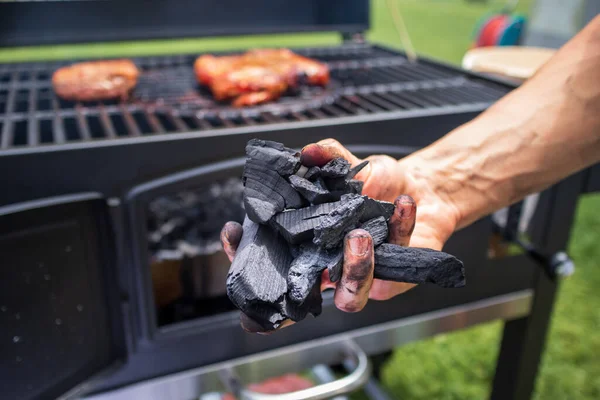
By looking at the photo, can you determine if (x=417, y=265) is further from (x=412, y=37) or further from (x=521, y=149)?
(x=412, y=37)

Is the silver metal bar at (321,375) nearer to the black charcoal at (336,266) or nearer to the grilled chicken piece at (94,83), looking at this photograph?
the grilled chicken piece at (94,83)

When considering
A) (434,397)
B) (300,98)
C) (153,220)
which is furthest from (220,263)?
(434,397)

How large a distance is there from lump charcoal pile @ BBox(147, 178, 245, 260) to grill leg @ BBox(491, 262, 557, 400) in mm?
953

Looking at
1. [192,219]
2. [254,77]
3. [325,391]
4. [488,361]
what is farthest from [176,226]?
[488,361]

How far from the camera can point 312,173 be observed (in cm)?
70

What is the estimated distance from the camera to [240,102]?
1503mm

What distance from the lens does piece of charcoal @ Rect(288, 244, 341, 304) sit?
2.05 ft

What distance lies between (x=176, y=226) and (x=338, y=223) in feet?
3.86

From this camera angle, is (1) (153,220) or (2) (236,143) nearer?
(2) (236,143)

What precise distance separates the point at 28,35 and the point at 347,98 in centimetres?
113

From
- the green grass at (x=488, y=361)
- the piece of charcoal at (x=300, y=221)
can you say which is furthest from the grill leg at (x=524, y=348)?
the piece of charcoal at (x=300, y=221)

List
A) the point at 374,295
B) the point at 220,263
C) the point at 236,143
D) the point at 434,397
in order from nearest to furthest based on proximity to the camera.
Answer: the point at 374,295
the point at 236,143
the point at 220,263
the point at 434,397

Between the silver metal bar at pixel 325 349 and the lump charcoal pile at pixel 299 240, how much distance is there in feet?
2.43

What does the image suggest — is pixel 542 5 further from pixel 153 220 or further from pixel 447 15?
pixel 447 15
